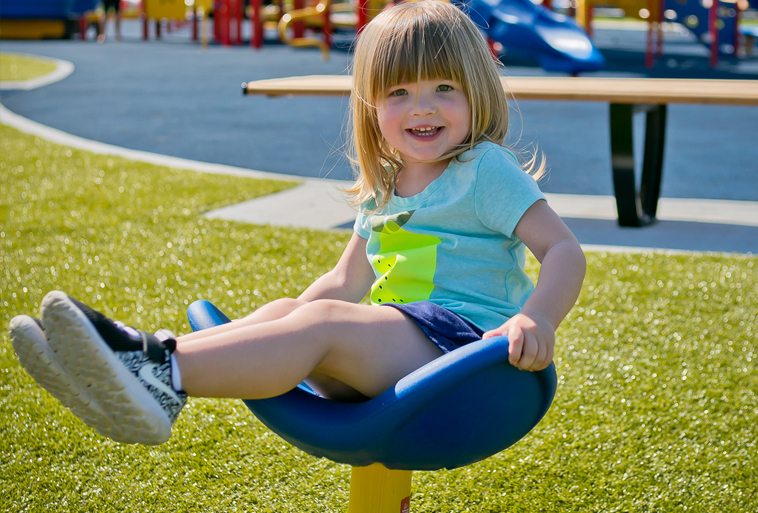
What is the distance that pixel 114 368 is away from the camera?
175 cm

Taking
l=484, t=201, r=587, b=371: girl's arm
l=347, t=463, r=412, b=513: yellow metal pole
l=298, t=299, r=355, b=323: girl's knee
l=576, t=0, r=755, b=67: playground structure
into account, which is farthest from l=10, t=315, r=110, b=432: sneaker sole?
l=576, t=0, r=755, b=67: playground structure

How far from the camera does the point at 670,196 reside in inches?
260

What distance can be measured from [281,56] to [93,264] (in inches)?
497

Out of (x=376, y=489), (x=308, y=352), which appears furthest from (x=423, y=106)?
(x=376, y=489)

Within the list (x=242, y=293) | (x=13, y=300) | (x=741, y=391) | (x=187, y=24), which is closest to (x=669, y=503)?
(x=741, y=391)

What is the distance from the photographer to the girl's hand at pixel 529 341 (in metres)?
1.87

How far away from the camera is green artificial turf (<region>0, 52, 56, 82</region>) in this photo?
13414mm

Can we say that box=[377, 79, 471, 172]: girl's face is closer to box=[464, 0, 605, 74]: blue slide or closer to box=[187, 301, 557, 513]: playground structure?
box=[187, 301, 557, 513]: playground structure

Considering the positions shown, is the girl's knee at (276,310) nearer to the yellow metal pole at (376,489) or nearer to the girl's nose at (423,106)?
the yellow metal pole at (376,489)

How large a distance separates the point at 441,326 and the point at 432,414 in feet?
0.79

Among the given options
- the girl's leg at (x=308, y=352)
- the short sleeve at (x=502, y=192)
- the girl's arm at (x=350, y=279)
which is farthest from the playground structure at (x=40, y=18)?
the girl's leg at (x=308, y=352)

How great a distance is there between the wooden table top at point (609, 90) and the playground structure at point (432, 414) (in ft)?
9.12

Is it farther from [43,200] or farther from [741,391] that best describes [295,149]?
[741,391]

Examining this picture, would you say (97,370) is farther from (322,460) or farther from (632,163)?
(632,163)
